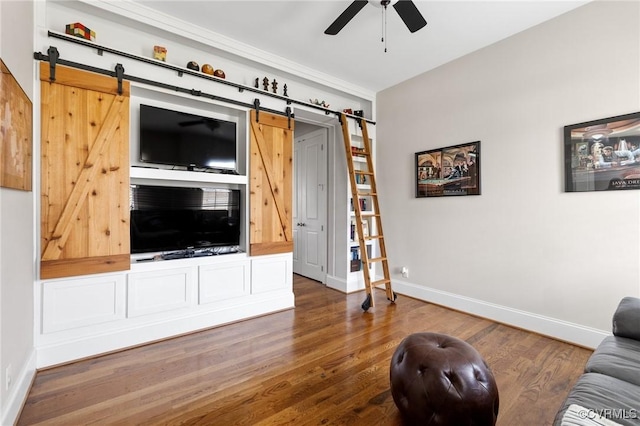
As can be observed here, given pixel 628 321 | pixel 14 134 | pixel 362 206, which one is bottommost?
pixel 628 321

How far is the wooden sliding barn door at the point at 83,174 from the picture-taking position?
2.30m

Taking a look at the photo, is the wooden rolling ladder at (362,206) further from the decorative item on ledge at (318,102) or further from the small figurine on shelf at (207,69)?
the small figurine on shelf at (207,69)

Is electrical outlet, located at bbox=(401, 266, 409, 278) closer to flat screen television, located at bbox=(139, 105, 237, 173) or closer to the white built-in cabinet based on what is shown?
the white built-in cabinet

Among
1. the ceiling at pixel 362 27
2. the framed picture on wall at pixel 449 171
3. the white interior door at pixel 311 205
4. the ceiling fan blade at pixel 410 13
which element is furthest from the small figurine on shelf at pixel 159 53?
the framed picture on wall at pixel 449 171

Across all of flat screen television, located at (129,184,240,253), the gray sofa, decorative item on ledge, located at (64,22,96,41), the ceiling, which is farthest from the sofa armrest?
decorative item on ledge, located at (64,22,96,41)

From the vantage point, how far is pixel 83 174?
8.01 ft

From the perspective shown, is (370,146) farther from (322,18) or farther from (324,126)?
(322,18)

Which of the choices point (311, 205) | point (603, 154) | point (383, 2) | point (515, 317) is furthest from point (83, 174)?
point (603, 154)

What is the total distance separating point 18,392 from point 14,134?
159cm

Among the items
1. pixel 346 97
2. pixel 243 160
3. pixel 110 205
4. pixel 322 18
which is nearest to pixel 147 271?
pixel 110 205

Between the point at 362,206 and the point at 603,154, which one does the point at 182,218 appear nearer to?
the point at 362,206

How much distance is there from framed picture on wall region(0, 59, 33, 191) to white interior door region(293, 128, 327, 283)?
3486 mm

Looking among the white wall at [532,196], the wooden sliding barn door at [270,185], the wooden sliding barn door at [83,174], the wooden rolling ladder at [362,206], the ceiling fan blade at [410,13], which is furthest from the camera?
the wooden rolling ladder at [362,206]

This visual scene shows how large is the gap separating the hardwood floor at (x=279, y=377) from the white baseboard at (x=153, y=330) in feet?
0.26
